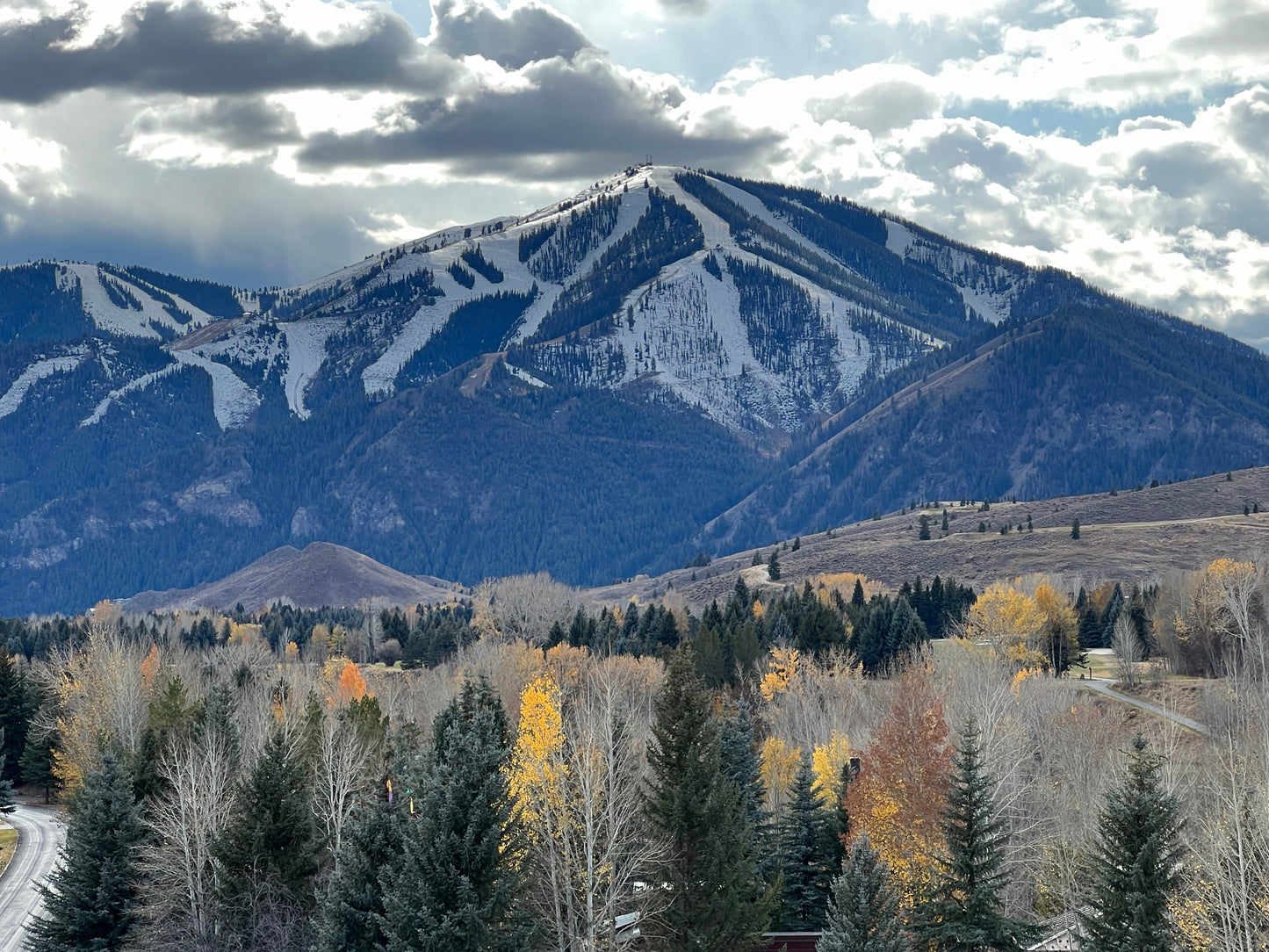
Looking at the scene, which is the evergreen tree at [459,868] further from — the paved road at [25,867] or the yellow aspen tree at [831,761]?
the yellow aspen tree at [831,761]

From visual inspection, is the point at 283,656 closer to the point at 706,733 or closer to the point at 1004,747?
the point at 1004,747

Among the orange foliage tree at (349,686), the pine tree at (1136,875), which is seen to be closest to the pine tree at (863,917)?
the pine tree at (1136,875)

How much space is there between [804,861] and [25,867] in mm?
48030

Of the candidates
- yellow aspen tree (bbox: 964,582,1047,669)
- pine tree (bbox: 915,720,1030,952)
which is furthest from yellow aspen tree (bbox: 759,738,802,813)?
yellow aspen tree (bbox: 964,582,1047,669)

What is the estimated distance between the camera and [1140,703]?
98.7 metres

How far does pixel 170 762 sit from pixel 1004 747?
40.8 m

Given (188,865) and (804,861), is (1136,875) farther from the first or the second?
(188,865)

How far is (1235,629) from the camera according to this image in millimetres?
112062

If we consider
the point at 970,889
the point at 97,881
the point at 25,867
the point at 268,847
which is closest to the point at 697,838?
the point at 970,889

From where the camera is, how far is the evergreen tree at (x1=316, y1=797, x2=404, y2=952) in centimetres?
4628

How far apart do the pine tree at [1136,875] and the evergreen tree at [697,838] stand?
443 inches

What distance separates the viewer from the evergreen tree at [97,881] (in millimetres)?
57312

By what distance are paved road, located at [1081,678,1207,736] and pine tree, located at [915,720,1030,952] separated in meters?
43.9

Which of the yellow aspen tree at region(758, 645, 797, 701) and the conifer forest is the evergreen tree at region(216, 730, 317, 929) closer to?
the conifer forest
